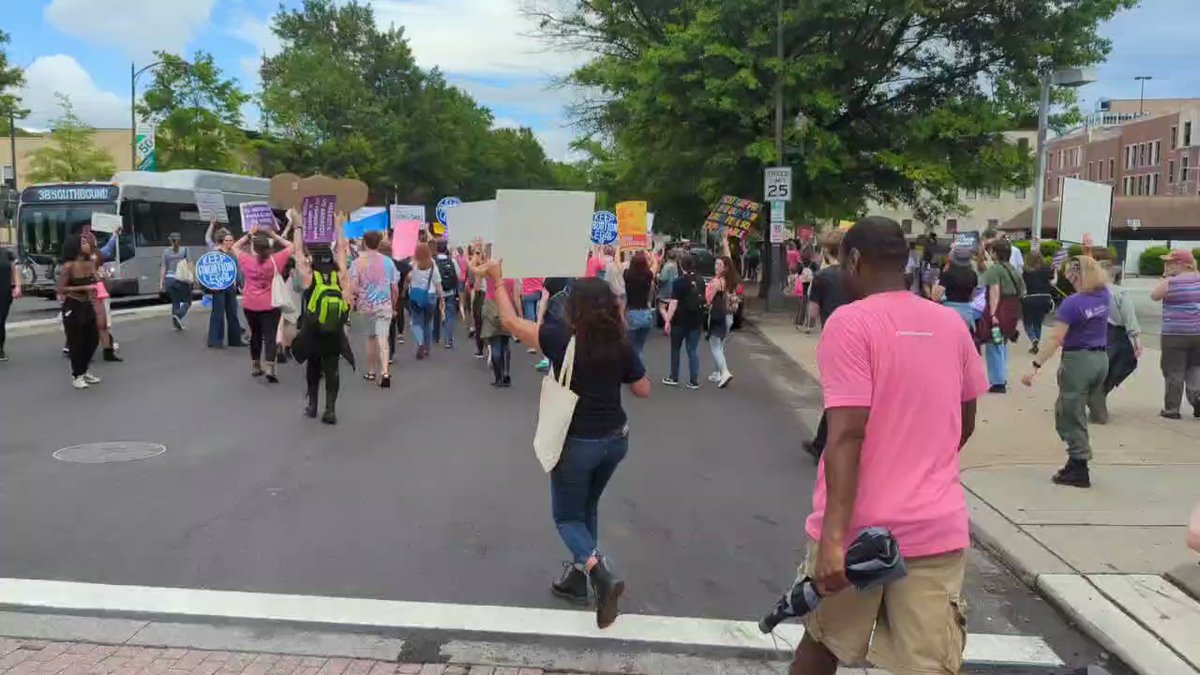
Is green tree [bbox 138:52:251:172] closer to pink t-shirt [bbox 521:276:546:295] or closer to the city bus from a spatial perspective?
the city bus

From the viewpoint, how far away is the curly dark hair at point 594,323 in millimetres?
4270

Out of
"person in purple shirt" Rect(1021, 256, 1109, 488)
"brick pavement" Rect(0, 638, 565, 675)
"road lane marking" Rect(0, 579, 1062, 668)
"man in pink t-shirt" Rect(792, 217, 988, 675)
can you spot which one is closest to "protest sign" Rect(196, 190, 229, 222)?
"road lane marking" Rect(0, 579, 1062, 668)

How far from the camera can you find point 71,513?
19.3 feet

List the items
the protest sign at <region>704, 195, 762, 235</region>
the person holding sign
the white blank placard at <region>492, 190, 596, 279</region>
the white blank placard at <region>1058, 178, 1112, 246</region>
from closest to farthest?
the white blank placard at <region>492, 190, 596, 279</region>, the person holding sign, the white blank placard at <region>1058, 178, 1112, 246</region>, the protest sign at <region>704, 195, 762, 235</region>

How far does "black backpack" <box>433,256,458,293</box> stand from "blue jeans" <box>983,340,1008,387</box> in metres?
8.37

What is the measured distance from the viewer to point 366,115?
6016 cm

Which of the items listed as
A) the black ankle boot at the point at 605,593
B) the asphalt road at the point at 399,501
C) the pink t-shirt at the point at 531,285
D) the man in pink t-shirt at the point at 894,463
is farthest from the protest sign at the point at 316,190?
the man in pink t-shirt at the point at 894,463

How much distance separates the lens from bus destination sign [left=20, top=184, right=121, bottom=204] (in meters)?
22.5

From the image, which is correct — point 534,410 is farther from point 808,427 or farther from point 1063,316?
point 1063,316

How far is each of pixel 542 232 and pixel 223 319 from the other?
10128mm

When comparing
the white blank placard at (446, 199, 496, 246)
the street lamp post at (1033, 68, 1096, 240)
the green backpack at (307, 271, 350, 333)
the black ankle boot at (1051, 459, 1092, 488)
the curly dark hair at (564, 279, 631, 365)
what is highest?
the street lamp post at (1033, 68, 1096, 240)

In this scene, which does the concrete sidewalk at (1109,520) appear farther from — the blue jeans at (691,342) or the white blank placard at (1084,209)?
the white blank placard at (1084,209)

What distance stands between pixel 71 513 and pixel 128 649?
2202 mm

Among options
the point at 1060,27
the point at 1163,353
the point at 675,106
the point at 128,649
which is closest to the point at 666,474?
the point at 128,649
